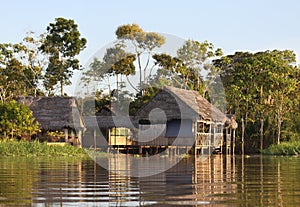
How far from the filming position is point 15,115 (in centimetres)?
3200

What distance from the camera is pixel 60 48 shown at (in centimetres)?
4594

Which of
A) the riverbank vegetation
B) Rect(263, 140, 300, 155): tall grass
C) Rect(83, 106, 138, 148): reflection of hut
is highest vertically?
Rect(83, 106, 138, 148): reflection of hut

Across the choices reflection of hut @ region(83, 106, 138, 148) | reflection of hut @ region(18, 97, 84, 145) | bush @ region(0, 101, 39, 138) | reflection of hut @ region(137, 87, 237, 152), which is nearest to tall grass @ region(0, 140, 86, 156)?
bush @ region(0, 101, 39, 138)

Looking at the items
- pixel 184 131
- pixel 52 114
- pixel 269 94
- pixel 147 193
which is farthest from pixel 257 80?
pixel 147 193

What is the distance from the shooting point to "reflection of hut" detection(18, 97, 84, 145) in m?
34.6

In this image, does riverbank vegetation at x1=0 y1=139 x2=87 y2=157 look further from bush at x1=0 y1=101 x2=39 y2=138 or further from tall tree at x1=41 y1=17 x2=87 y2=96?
tall tree at x1=41 y1=17 x2=87 y2=96

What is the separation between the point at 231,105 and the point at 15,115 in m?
17.6

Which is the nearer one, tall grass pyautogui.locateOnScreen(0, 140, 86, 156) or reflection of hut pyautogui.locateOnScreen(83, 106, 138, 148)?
tall grass pyautogui.locateOnScreen(0, 140, 86, 156)

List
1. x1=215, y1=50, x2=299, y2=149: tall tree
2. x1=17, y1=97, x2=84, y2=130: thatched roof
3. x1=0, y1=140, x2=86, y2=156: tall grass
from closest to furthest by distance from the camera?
x1=0, y1=140, x2=86, y2=156: tall grass → x1=17, y1=97, x2=84, y2=130: thatched roof → x1=215, y1=50, x2=299, y2=149: tall tree

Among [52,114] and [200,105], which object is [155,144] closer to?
[200,105]

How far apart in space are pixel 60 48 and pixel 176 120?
14.5 meters

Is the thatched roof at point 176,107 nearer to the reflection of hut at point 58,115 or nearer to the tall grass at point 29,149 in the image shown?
the reflection of hut at point 58,115

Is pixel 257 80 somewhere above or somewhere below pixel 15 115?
above

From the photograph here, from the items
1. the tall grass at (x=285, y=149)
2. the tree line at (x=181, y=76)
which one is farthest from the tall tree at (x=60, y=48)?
the tall grass at (x=285, y=149)
